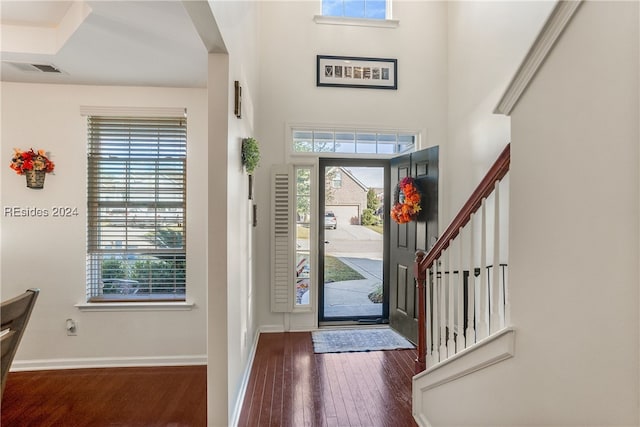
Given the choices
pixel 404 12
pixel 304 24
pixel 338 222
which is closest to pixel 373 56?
pixel 404 12

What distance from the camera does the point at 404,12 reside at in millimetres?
3701

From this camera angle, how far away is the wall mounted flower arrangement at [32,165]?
8.39ft

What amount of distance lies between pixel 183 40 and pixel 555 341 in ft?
8.00

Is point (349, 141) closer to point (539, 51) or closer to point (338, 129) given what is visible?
point (338, 129)

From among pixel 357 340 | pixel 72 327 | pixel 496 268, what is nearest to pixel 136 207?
pixel 72 327

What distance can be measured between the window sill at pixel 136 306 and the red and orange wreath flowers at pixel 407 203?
2.27 meters

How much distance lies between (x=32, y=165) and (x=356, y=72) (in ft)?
10.9

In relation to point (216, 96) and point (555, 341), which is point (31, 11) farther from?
point (555, 341)

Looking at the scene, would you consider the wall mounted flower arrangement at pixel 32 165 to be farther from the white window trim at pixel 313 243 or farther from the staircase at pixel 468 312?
the staircase at pixel 468 312

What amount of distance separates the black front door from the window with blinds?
2.34 meters

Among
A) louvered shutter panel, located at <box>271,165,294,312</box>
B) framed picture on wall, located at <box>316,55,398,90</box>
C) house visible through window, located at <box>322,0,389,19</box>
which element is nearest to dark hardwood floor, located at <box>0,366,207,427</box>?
louvered shutter panel, located at <box>271,165,294,312</box>

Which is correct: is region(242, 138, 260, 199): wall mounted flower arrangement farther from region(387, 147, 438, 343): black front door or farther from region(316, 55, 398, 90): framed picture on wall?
region(387, 147, 438, 343): black front door

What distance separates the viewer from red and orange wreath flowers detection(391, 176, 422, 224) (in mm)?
3242

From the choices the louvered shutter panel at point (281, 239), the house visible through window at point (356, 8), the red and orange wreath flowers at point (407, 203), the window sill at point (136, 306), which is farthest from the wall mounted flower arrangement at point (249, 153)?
the house visible through window at point (356, 8)
